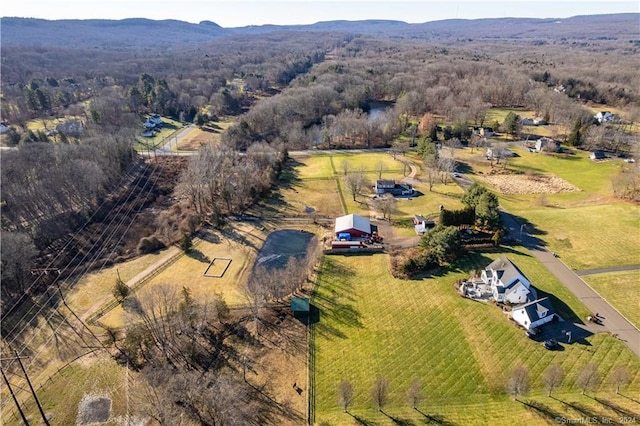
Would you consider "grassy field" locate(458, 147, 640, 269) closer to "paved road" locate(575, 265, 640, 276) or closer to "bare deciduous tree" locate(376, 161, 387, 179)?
"paved road" locate(575, 265, 640, 276)

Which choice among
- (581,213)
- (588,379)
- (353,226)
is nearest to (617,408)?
(588,379)

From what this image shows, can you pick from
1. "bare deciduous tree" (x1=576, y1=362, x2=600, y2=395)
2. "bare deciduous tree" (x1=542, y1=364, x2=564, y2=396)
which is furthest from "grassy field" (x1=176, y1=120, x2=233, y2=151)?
"bare deciduous tree" (x1=576, y1=362, x2=600, y2=395)

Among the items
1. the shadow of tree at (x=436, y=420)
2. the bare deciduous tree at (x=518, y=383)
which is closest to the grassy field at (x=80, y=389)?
the shadow of tree at (x=436, y=420)

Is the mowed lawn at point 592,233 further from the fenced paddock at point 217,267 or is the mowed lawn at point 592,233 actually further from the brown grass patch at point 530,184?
the fenced paddock at point 217,267

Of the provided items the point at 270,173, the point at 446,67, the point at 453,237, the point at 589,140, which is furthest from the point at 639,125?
the point at 270,173

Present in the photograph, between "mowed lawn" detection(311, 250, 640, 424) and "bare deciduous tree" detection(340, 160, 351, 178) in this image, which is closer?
"mowed lawn" detection(311, 250, 640, 424)

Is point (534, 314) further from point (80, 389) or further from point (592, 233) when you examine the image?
point (80, 389)
